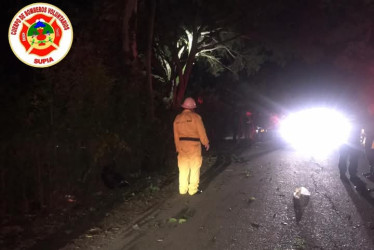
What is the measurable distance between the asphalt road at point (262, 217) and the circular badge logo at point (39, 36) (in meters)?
2.84

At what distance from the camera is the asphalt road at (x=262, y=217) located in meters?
5.73

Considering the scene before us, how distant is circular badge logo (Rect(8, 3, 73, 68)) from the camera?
665 centimetres

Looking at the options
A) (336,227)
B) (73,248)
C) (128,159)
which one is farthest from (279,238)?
(128,159)

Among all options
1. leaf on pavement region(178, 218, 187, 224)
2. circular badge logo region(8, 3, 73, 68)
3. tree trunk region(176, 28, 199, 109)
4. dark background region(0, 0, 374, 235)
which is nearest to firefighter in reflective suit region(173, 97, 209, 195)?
dark background region(0, 0, 374, 235)

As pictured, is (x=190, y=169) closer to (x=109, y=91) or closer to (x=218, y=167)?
(x=109, y=91)

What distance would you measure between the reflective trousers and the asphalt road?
0.20m

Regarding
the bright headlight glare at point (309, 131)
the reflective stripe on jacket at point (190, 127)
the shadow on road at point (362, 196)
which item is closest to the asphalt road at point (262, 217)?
the shadow on road at point (362, 196)

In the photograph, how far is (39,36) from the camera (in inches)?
267

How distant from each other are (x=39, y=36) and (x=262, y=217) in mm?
4340

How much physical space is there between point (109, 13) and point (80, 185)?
4.85 meters

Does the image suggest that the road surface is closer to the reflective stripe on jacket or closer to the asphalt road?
the asphalt road

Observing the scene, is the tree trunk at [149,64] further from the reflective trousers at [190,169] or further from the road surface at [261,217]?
the reflective trousers at [190,169]

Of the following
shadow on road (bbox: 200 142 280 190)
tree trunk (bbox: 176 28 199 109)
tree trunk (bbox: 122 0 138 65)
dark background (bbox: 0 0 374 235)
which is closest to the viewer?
dark background (bbox: 0 0 374 235)

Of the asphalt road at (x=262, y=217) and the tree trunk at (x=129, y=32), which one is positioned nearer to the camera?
the asphalt road at (x=262, y=217)
